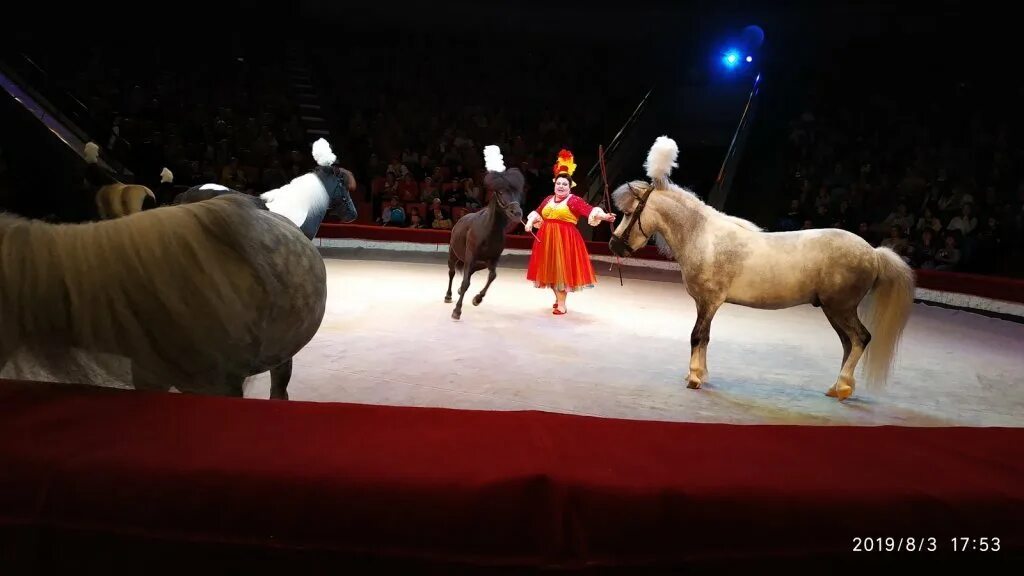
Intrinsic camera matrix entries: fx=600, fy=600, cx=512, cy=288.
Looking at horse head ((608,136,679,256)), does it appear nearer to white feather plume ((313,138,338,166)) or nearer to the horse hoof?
the horse hoof

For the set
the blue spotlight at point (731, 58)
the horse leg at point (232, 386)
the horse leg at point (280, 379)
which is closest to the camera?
the horse leg at point (232, 386)

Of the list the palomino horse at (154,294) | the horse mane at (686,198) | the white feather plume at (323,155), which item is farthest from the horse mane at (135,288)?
the horse mane at (686,198)

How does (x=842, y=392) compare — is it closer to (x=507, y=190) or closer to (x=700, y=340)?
(x=700, y=340)

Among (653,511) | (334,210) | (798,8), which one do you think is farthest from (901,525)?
(798,8)

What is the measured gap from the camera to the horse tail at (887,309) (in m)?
3.63

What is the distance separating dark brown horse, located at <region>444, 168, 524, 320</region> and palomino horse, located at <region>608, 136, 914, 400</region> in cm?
180

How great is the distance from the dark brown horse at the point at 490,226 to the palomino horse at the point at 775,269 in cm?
180

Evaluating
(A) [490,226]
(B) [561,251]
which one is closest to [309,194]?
(A) [490,226]

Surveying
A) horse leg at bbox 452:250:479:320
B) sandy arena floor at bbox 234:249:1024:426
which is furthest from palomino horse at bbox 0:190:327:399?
horse leg at bbox 452:250:479:320

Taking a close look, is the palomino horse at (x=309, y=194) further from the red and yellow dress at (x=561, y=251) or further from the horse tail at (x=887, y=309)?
the horse tail at (x=887, y=309)

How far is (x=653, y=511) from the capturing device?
2.97 ft

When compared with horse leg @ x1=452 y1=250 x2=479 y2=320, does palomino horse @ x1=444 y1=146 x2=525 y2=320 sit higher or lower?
higher

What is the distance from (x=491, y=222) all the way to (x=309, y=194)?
2512mm

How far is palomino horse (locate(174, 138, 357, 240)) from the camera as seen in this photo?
3488 millimetres
